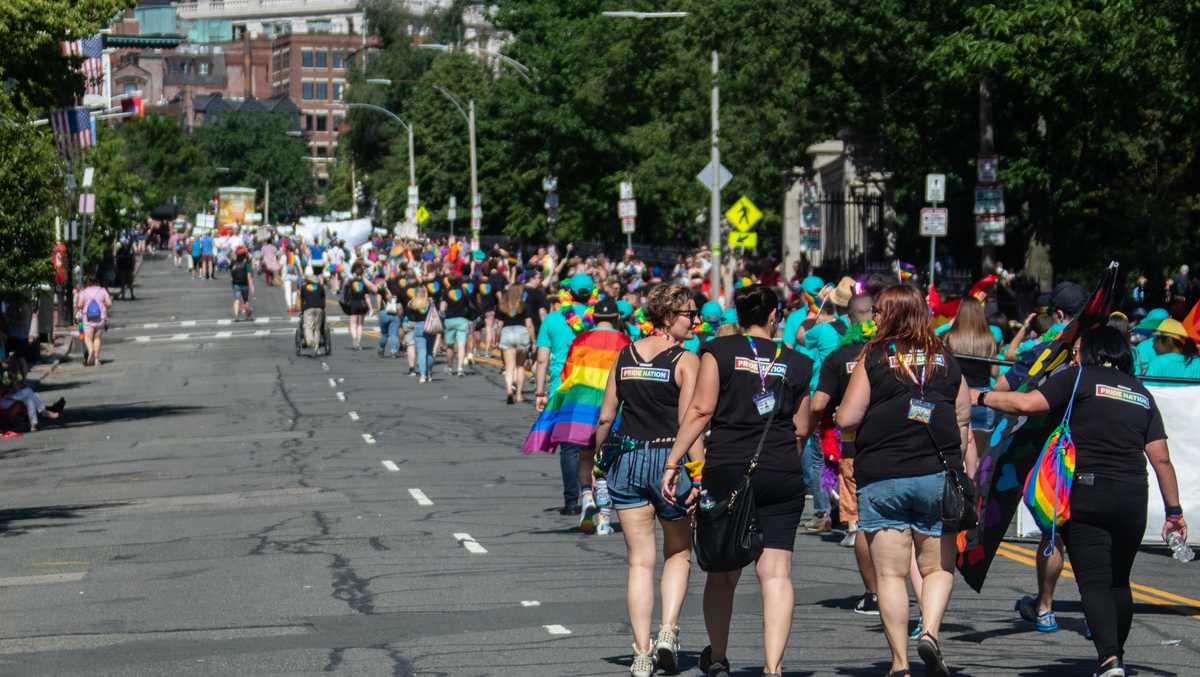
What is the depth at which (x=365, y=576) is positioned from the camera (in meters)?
12.2

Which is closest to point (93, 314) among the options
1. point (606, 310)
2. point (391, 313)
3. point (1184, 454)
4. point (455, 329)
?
point (391, 313)

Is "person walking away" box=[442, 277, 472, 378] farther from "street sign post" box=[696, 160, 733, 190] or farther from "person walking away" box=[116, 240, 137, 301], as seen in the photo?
"person walking away" box=[116, 240, 137, 301]

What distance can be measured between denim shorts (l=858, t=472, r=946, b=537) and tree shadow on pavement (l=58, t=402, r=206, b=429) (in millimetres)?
20043

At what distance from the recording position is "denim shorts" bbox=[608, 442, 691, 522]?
30.0ft

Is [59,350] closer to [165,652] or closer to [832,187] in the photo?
[832,187]

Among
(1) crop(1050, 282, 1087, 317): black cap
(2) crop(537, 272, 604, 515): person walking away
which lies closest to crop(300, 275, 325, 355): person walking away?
(2) crop(537, 272, 604, 515): person walking away

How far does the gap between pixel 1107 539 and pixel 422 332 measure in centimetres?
2377

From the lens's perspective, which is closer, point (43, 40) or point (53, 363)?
point (43, 40)

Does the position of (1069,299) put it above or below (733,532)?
above

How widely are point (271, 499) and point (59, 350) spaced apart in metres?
28.4

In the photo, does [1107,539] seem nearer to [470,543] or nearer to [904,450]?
[904,450]

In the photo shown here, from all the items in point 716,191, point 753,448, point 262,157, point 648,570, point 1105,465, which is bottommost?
point 648,570


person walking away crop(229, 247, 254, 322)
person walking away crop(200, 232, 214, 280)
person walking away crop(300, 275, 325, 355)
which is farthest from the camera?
person walking away crop(200, 232, 214, 280)

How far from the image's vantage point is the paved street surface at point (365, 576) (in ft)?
30.8
